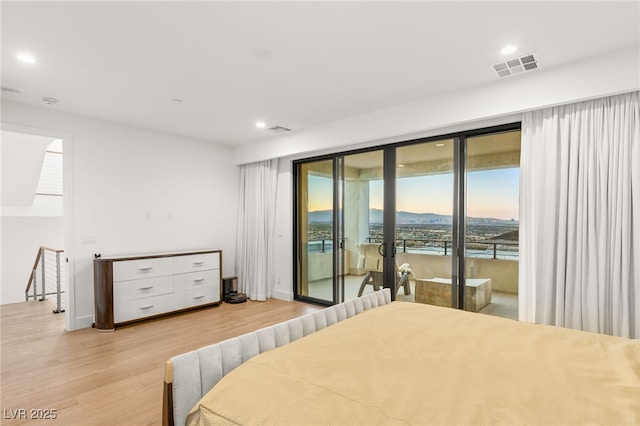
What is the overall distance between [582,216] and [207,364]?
321 cm

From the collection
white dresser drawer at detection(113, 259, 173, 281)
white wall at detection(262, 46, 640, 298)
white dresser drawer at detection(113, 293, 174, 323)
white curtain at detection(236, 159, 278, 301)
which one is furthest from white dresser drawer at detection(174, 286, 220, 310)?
white wall at detection(262, 46, 640, 298)

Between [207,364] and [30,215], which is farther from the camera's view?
[30,215]

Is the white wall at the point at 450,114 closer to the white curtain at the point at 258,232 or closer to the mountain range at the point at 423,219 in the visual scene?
the white curtain at the point at 258,232

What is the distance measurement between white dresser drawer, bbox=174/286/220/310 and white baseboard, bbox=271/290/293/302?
96cm

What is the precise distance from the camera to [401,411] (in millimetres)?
1218

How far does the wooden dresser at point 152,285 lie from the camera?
4.14 meters

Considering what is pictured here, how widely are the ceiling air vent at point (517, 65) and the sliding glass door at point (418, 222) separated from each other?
0.61 metres

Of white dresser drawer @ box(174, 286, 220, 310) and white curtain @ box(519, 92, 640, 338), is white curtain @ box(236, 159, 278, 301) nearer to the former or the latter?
white dresser drawer @ box(174, 286, 220, 310)

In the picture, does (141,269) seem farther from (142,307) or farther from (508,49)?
(508,49)

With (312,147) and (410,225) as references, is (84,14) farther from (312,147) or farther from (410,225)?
(410,225)

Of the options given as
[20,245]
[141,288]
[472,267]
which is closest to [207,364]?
[472,267]

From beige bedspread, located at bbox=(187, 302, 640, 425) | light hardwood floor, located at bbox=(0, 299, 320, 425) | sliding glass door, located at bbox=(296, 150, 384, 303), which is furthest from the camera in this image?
sliding glass door, located at bbox=(296, 150, 384, 303)

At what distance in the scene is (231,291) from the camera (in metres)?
5.71

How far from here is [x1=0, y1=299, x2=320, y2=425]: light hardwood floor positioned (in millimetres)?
2412
